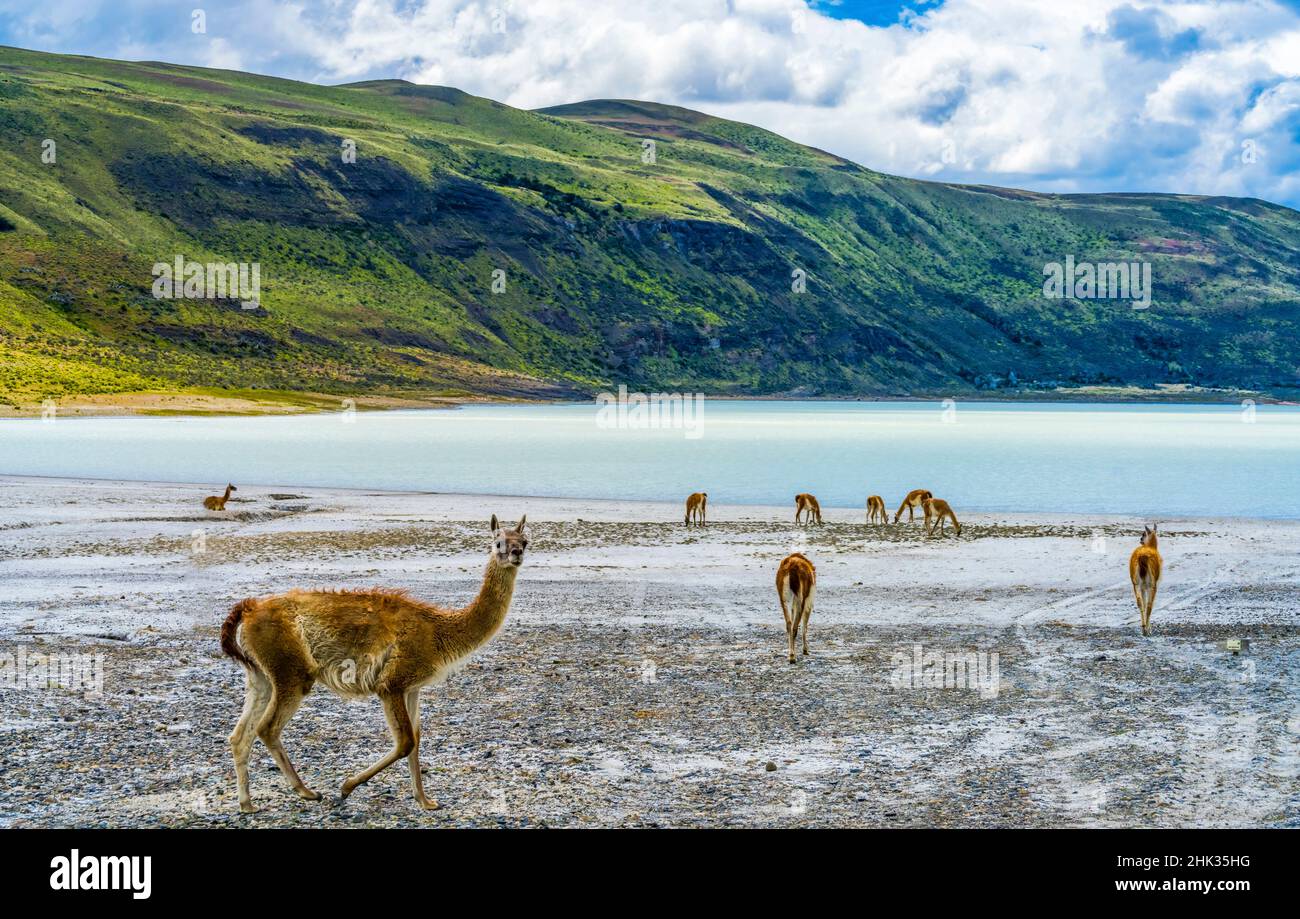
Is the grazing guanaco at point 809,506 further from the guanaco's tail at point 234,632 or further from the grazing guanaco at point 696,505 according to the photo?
the guanaco's tail at point 234,632

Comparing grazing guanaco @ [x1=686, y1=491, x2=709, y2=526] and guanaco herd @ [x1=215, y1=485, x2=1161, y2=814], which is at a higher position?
grazing guanaco @ [x1=686, y1=491, x2=709, y2=526]

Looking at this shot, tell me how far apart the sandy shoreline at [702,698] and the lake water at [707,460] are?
58.8 feet

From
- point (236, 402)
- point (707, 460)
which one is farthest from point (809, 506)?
point (236, 402)

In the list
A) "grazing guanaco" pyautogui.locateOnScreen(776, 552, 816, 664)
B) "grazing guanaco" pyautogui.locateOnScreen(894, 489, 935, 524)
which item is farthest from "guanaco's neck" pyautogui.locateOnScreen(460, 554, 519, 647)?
"grazing guanaco" pyautogui.locateOnScreen(894, 489, 935, 524)

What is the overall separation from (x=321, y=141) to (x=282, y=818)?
602 feet

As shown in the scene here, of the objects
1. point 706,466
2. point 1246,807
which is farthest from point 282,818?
point 706,466

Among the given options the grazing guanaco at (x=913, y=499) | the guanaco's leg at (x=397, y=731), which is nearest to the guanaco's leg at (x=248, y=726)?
the guanaco's leg at (x=397, y=731)

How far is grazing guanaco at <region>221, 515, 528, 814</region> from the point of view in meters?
8.10

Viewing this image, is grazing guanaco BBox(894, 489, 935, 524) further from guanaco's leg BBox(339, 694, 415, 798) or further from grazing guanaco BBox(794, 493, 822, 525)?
guanaco's leg BBox(339, 694, 415, 798)

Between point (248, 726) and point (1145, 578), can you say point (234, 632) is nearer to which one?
point (248, 726)

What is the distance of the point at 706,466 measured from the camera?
5678 cm

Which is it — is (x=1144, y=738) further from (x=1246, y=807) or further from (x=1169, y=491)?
(x=1169, y=491)

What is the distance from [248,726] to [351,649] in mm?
795

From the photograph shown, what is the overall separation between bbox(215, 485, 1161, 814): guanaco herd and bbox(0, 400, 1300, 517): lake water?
32.4 m
